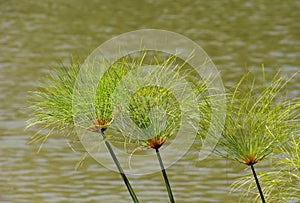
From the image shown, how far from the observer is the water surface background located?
5.38 m

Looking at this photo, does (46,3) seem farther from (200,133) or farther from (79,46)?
(200,133)

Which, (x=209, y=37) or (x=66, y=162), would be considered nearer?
(x=66, y=162)

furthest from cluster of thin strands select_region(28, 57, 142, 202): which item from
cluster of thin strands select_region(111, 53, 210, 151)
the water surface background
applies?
the water surface background

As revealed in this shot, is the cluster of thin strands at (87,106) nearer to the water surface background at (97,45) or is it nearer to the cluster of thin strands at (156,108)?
the cluster of thin strands at (156,108)

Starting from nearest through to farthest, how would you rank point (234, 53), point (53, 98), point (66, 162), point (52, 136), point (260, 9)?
point (53, 98) → point (66, 162) → point (52, 136) → point (234, 53) → point (260, 9)

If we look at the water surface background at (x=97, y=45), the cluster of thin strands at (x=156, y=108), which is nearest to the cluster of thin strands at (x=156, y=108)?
the cluster of thin strands at (x=156, y=108)

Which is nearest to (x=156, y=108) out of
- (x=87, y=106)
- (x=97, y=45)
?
(x=87, y=106)

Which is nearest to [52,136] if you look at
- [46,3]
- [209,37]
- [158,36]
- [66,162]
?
[66,162]

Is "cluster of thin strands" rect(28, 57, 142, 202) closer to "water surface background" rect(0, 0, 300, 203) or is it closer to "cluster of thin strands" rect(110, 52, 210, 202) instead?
"cluster of thin strands" rect(110, 52, 210, 202)

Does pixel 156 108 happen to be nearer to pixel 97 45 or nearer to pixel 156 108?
pixel 156 108

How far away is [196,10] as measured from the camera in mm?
11266

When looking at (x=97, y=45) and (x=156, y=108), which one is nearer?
(x=156, y=108)

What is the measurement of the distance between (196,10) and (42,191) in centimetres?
630

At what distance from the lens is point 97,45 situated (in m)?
9.41
